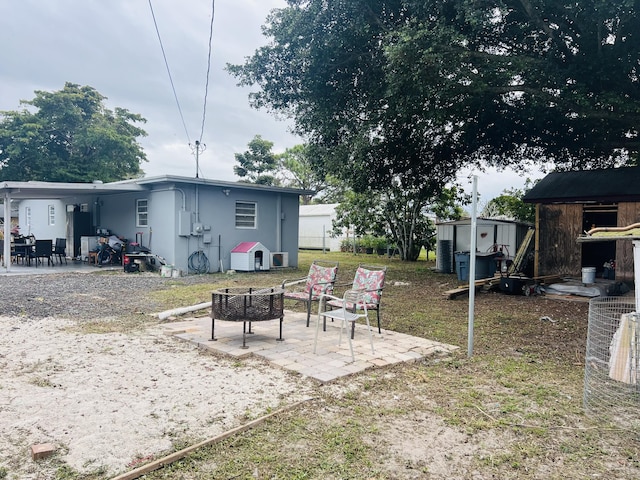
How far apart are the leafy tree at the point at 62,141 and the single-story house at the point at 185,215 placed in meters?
9.21

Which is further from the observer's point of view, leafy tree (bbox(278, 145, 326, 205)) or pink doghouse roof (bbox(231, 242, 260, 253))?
leafy tree (bbox(278, 145, 326, 205))

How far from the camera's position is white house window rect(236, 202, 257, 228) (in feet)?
45.9

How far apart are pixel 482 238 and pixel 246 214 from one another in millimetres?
7477

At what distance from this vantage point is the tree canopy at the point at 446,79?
25.3 feet

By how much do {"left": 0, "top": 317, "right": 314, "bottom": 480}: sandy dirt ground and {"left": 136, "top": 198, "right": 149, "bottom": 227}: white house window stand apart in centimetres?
902

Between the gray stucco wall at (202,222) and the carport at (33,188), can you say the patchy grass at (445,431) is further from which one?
the carport at (33,188)

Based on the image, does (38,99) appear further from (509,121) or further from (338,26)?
(509,121)

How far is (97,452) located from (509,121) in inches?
455

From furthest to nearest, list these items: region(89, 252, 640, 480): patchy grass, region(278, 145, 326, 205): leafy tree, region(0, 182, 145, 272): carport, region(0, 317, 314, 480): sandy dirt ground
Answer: region(278, 145, 326, 205): leafy tree
region(0, 182, 145, 272): carport
region(0, 317, 314, 480): sandy dirt ground
region(89, 252, 640, 480): patchy grass

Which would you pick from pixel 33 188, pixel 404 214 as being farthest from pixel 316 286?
pixel 404 214

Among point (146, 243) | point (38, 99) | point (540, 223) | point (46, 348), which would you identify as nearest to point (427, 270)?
point (540, 223)

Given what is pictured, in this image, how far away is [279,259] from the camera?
14.6 m

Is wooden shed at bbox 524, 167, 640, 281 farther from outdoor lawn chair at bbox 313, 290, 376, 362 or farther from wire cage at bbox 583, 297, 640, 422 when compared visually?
wire cage at bbox 583, 297, 640, 422

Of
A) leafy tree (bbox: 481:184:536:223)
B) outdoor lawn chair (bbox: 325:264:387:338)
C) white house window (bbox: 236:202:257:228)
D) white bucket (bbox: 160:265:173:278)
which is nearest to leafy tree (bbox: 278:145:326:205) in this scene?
leafy tree (bbox: 481:184:536:223)
